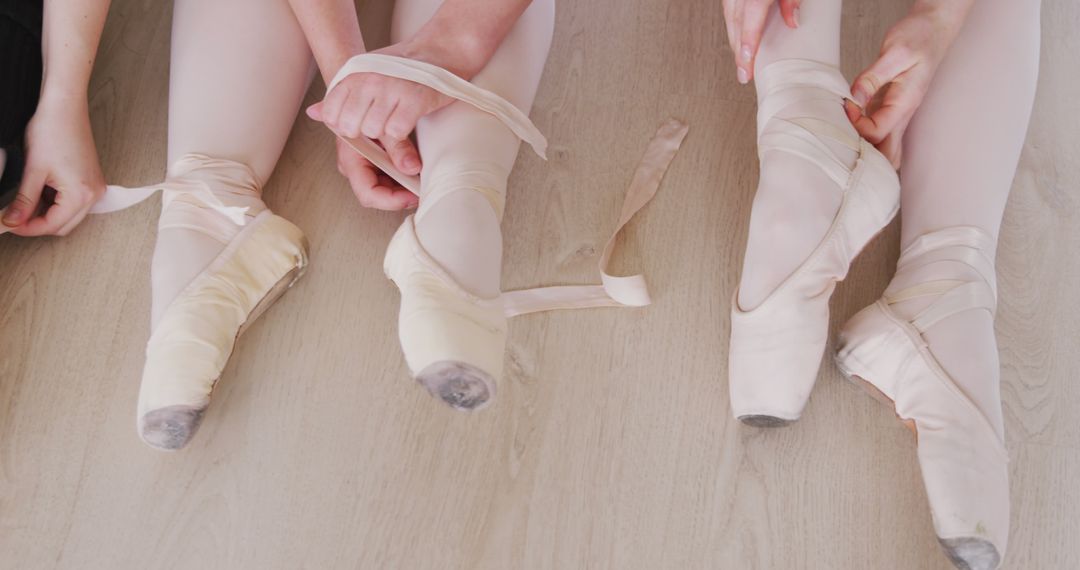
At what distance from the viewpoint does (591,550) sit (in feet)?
2.48

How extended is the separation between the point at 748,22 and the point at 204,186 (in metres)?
0.51

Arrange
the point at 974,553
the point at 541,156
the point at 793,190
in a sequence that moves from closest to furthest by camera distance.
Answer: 1. the point at 974,553
2. the point at 793,190
3. the point at 541,156

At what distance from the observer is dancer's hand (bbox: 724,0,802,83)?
809 millimetres

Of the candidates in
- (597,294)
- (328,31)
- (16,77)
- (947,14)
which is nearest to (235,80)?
(328,31)

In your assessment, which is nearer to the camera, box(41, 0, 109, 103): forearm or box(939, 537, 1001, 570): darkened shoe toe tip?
box(939, 537, 1001, 570): darkened shoe toe tip

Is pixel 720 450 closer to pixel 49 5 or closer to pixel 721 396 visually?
pixel 721 396

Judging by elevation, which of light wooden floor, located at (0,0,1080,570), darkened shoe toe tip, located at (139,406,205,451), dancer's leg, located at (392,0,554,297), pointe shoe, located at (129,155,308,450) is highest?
dancer's leg, located at (392,0,554,297)

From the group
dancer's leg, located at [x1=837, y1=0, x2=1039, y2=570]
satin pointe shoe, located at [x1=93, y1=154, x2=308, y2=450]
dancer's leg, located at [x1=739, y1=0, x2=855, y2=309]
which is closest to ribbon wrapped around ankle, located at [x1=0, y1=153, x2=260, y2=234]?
satin pointe shoe, located at [x1=93, y1=154, x2=308, y2=450]

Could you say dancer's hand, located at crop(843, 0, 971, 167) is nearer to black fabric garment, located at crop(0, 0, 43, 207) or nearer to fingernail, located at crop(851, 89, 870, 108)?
fingernail, located at crop(851, 89, 870, 108)

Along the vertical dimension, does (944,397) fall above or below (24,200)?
below

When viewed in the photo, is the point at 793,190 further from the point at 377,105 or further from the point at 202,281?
the point at 202,281

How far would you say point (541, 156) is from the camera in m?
0.89

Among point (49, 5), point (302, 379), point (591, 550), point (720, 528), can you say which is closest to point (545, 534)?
point (591, 550)

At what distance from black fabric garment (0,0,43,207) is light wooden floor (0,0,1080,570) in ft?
0.33
